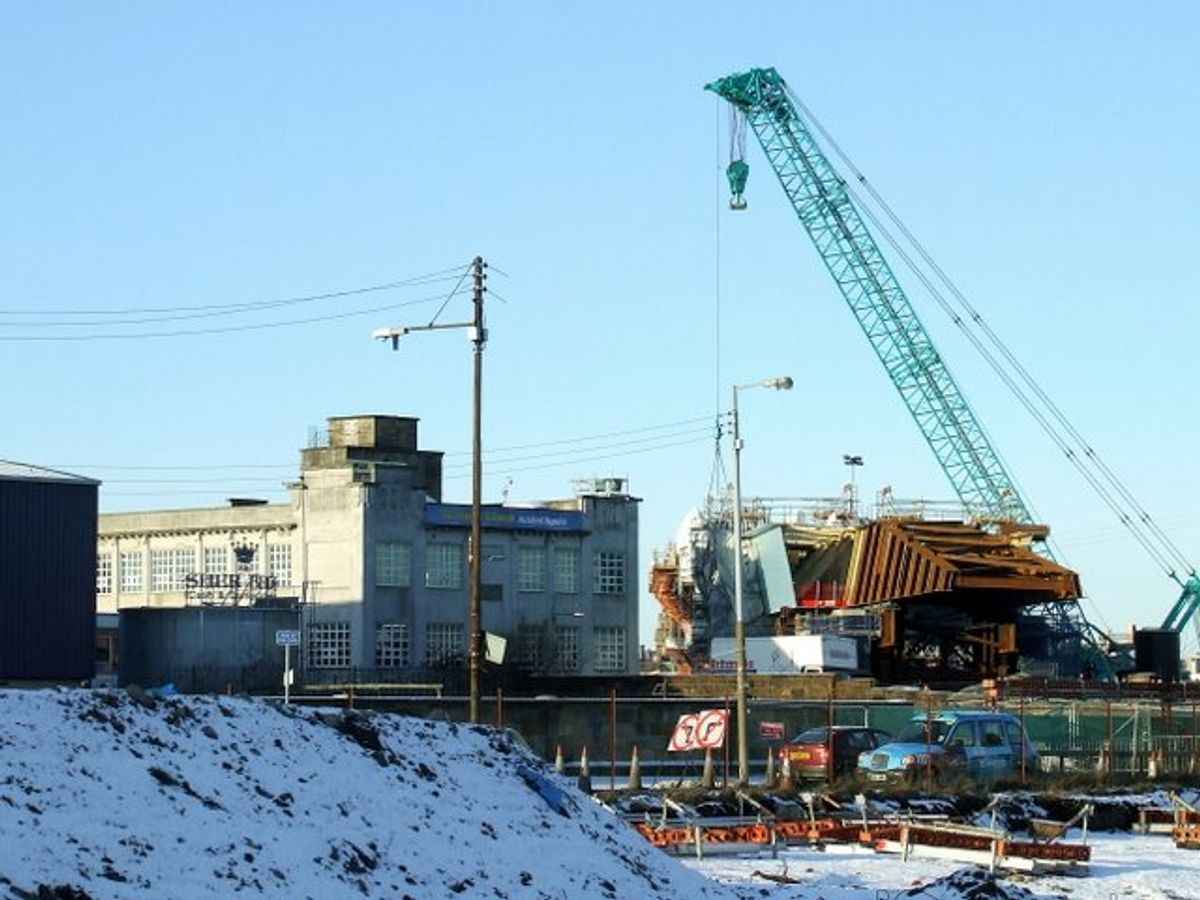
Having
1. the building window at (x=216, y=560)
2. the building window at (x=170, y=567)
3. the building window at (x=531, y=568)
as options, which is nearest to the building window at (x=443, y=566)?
the building window at (x=531, y=568)

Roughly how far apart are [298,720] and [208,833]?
469 centimetres

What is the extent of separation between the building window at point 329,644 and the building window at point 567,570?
1033cm

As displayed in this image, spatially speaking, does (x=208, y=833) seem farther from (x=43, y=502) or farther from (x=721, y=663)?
(x=721, y=663)

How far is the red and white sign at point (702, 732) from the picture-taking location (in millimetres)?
44219

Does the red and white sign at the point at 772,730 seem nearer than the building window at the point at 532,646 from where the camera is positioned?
Yes

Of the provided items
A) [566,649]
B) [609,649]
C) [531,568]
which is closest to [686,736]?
[531,568]

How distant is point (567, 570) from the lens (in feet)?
298

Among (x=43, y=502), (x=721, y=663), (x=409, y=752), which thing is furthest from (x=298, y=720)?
(x=721, y=663)

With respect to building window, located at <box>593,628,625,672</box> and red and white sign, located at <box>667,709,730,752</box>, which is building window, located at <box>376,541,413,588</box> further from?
red and white sign, located at <box>667,709,730,752</box>

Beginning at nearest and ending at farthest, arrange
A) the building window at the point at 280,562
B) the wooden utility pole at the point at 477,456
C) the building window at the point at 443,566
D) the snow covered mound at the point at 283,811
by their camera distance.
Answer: the snow covered mound at the point at 283,811 → the wooden utility pole at the point at 477,456 → the building window at the point at 443,566 → the building window at the point at 280,562

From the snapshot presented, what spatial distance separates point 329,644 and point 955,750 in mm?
42809

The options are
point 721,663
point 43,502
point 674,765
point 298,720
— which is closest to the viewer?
point 298,720

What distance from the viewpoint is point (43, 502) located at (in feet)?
192

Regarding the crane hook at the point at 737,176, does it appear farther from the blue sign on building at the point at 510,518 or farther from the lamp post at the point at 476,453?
the lamp post at the point at 476,453
